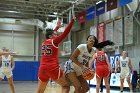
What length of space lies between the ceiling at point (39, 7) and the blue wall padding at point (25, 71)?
5242 millimetres

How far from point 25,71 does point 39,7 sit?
20.0ft

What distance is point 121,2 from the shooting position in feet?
56.5

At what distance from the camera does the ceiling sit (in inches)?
937

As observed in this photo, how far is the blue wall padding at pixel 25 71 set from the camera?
25.0 m

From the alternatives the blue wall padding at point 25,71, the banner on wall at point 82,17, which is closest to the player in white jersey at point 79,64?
the banner on wall at point 82,17

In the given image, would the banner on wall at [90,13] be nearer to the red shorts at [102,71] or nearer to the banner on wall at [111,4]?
the banner on wall at [111,4]

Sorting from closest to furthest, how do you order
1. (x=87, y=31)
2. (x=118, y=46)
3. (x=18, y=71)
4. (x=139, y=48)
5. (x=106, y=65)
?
1. (x=106, y=65)
2. (x=139, y=48)
3. (x=118, y=46)
4. (x=18, y=71)
5. (x=87, y=31)

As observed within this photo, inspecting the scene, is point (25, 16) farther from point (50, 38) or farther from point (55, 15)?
point (50, 38)

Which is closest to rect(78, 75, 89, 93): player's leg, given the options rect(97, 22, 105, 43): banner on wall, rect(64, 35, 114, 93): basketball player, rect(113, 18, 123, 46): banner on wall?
rect(64, 35, 114, 93): basketball player

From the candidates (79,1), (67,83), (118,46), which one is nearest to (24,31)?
(79,1)

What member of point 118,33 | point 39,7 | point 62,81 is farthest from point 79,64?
point 39,7

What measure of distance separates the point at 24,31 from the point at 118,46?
1160 cm

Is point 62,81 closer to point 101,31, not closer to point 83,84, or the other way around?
point 83,84

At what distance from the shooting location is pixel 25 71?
25234mm
